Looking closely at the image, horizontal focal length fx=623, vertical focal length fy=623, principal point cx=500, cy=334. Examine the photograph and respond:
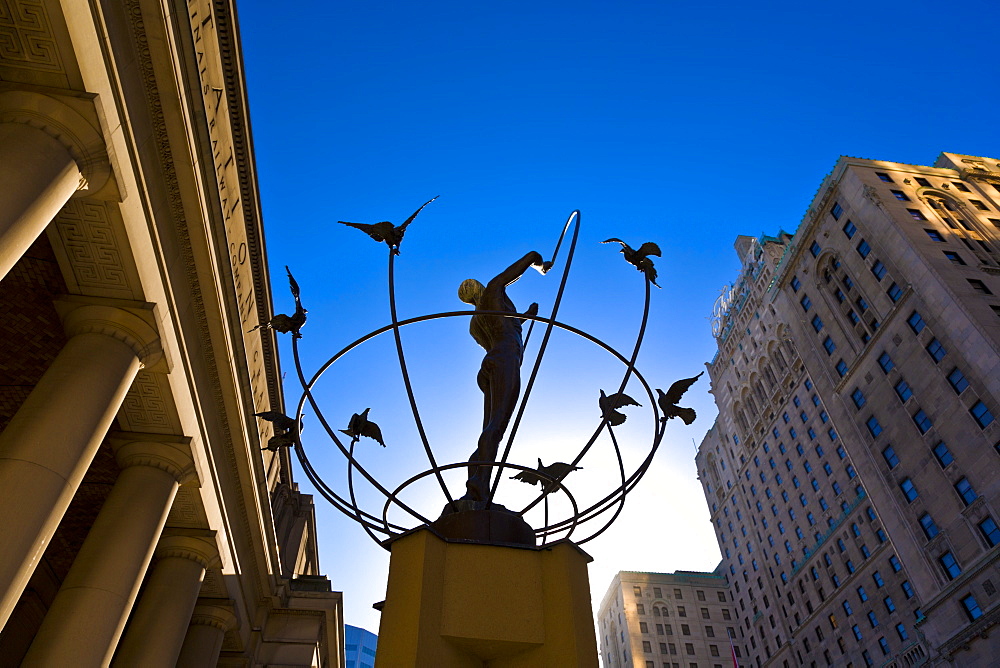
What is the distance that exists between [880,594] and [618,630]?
59.1 metres

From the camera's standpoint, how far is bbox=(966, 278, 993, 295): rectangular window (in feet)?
154

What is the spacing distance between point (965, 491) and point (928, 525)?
15.8 feet

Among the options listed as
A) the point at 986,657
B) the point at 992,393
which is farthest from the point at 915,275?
the point at 986,657

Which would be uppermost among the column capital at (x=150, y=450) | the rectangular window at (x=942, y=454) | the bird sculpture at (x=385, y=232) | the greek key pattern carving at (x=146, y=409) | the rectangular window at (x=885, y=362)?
the rectangular window at (x=885, y=362)

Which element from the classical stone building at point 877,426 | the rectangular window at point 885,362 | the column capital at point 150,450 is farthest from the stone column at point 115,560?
the rectangular window at point 885,362

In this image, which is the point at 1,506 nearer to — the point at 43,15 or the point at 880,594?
the point at 43,15

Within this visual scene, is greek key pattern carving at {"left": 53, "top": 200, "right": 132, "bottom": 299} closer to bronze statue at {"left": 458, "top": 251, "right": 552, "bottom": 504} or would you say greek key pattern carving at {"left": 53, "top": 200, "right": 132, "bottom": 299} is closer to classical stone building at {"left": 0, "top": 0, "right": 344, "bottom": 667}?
classical stone building at {"left": 0, "top": 0, "right": 344, "bottom": 667}

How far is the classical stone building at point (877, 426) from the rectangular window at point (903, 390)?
180mm

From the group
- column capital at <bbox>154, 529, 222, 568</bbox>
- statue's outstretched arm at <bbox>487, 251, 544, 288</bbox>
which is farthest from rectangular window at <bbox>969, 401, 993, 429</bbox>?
statue's outstretched arm at <bbox>487, 251, 544, 288</bbox>

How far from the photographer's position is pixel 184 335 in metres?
14.4

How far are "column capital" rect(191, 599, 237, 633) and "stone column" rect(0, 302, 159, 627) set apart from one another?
932 cm

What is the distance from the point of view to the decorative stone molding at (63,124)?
9562 millimetres

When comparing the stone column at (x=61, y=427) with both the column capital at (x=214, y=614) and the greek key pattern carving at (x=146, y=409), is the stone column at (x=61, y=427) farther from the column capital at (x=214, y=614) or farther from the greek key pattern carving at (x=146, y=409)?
the column capital at (x=214, y=614)

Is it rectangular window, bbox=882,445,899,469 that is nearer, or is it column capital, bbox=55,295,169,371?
column capital, bbox=55,295,169,371
